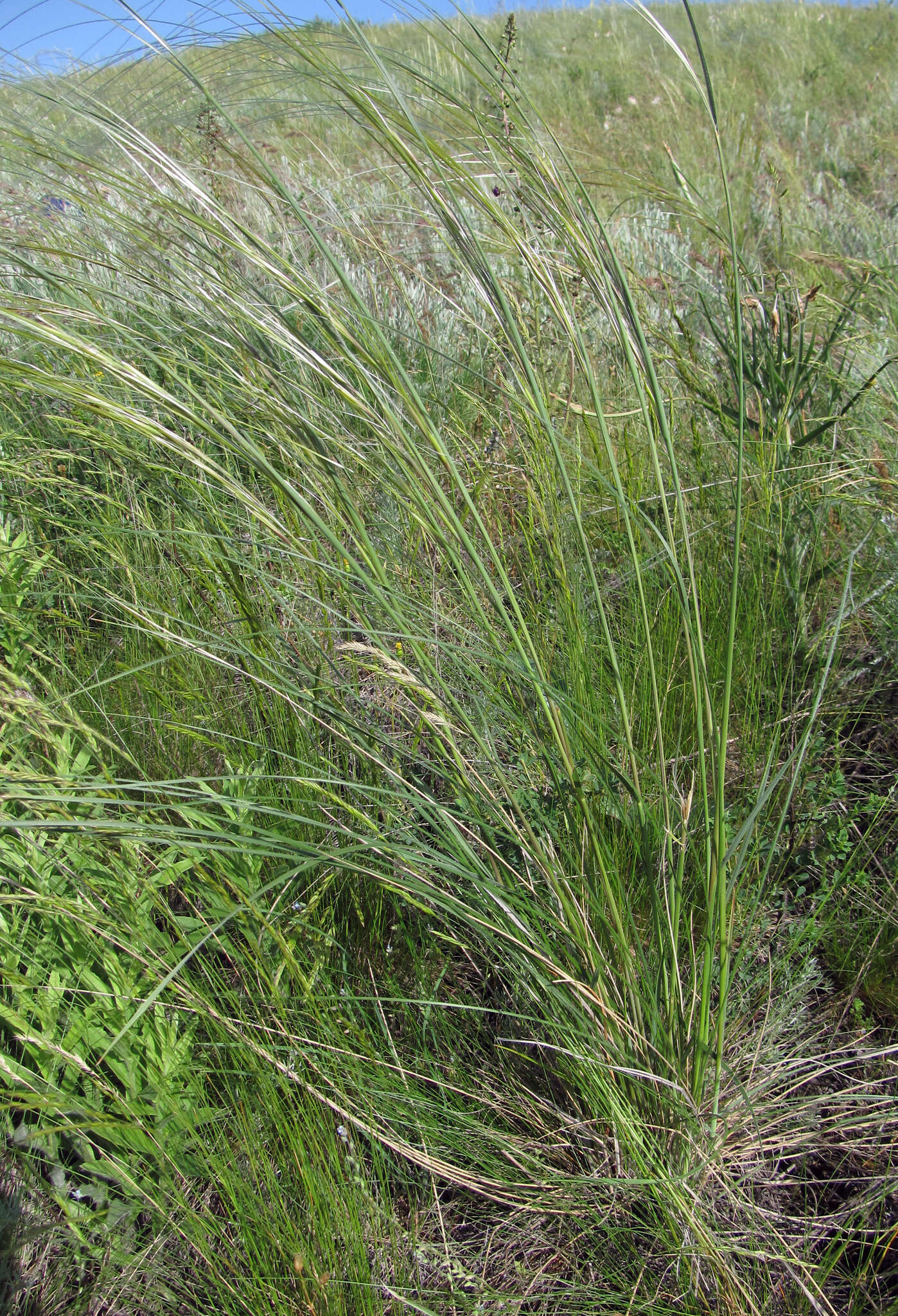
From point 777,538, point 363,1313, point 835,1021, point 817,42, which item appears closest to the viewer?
point 363,1313

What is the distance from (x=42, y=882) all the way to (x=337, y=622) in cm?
65

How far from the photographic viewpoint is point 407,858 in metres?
0.94

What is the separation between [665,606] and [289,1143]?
109cm

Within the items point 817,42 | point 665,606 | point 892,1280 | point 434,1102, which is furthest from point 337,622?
point 817,42

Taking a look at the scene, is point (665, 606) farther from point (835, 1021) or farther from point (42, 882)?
point (42, 882)

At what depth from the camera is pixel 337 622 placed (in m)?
1.51

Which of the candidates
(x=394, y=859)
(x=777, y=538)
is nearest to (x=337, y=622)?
(x=394, y=859)

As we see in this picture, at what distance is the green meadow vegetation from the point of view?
98 cm

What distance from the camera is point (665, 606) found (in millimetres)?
1566

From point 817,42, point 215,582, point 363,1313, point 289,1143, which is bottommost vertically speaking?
point 363,1313

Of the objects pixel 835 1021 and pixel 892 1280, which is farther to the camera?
pixel 835 1021

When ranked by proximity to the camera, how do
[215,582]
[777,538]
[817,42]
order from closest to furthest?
[215,582] → [777,538] → [817,42]

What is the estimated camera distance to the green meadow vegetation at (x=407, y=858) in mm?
978

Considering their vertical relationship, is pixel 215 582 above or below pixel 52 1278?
above
